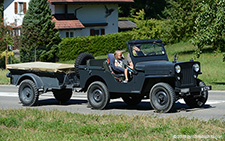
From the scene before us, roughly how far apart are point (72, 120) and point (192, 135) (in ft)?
11.0

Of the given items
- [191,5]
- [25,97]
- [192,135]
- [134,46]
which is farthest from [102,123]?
[191,5]

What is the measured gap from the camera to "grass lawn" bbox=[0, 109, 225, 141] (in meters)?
9.77

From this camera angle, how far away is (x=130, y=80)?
14.2 m

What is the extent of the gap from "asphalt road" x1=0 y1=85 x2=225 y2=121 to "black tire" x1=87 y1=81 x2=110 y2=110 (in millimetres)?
206

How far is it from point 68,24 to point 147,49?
129ft

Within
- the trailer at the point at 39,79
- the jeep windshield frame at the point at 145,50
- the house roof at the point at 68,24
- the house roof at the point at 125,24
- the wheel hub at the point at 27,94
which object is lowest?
the wheel hub at the point at 27,94

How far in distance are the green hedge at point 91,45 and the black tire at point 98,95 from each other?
33154 mm

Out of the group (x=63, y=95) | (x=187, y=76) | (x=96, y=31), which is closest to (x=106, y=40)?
(x=96, y=31)

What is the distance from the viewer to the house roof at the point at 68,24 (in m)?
52.0

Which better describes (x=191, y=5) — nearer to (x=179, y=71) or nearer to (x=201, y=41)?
(x=201, y=41)

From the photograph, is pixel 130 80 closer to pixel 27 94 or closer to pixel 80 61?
pixel 80 61

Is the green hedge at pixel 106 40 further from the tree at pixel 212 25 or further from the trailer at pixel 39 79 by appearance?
the trailer at pixel 39 79

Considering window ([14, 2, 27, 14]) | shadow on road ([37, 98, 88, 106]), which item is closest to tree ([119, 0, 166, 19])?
window ([14, 2, 27, 14])

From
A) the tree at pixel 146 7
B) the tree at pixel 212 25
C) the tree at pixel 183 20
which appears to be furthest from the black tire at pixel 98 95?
the tree at pixel 146 7
